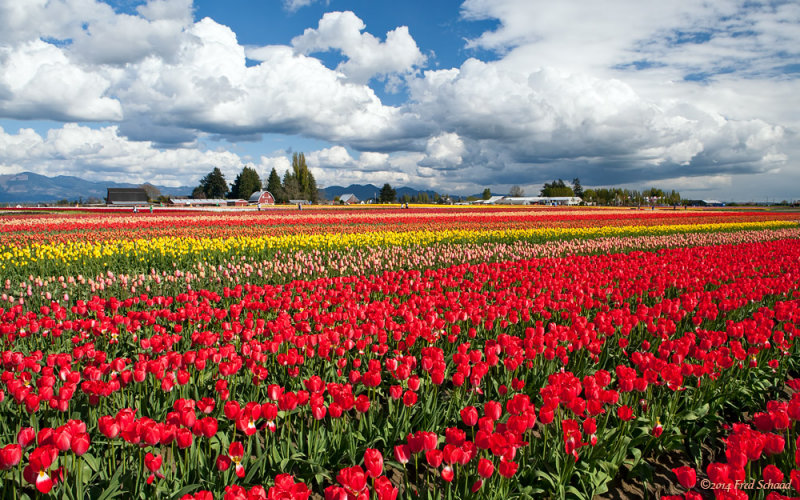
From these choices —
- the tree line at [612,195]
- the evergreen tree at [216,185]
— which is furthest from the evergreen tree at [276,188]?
the tree line at [612,195]

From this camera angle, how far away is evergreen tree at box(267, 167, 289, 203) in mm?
111688

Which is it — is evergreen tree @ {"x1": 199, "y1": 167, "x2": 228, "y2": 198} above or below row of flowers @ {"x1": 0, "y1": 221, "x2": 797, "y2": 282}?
above

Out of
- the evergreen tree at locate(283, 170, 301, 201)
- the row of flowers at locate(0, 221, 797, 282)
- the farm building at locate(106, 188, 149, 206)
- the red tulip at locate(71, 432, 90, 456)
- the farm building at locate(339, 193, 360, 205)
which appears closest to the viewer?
the red tulip at locate(71, 432, 90, 456)

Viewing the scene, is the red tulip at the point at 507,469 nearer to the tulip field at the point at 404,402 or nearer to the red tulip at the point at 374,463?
the tulip field at the point at 404,402

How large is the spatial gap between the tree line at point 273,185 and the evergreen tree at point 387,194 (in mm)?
16211

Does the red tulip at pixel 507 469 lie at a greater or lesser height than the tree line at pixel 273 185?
lesser

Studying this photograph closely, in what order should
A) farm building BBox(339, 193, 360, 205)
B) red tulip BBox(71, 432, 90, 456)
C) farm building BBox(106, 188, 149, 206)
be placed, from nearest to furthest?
red tulip BBox(71, 432, 90, 456)
farm building BBox(106, 188, 149, 206)
farm building BBox(339, 193, 360, 205)

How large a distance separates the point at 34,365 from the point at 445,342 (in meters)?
4.13

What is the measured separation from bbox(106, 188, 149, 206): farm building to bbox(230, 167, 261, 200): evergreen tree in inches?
956

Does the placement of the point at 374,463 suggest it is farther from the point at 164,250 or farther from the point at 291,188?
the point at 291,188

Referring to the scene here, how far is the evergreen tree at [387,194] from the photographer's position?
118625 millimetres

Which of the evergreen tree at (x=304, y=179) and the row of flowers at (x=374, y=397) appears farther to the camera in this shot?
the evergreen tree at (x=304, y=179)

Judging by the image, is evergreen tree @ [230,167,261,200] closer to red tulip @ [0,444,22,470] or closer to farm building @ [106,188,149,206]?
farm building @ [106,188,149,206]

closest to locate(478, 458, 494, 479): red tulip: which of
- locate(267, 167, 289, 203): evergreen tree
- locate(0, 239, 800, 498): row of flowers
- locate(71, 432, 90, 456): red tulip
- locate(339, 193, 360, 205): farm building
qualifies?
locate(0, 239, 800, 498): row of flowers
